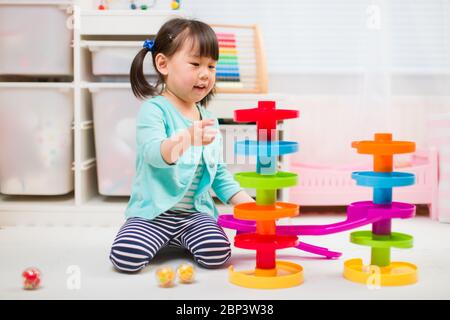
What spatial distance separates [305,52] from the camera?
2.11m

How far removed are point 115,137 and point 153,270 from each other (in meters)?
0.65

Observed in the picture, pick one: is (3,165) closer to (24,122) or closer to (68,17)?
(24,122)

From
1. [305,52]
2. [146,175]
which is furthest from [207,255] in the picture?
[305,52]

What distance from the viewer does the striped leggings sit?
1.16 meters

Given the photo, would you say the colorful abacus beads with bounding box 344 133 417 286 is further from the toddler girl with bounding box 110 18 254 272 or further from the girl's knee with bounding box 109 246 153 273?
the girl's knee with bounding box 109 246 153 273

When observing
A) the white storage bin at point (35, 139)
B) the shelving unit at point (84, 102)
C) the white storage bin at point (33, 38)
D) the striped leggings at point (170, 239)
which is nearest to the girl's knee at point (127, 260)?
the striped leggings at point (170, 239)

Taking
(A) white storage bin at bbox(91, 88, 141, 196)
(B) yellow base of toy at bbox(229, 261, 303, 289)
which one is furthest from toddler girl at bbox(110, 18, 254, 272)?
(A) white storage bin at bbox(91, 88, 141, 196)

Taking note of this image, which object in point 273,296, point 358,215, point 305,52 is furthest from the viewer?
point 305,52

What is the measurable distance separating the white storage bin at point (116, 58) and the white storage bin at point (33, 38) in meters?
0.09

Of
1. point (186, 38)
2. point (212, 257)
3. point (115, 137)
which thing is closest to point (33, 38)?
point (115, 137)

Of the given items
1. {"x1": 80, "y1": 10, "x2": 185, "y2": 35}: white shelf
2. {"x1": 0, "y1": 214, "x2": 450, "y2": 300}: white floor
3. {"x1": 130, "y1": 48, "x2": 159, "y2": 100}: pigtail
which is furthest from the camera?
{"x1": 80, "y1": 10, "x2": 185, "y2": 35}: white shelf

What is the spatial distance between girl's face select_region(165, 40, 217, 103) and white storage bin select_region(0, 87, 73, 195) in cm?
55

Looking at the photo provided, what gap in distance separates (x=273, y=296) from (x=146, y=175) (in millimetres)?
438

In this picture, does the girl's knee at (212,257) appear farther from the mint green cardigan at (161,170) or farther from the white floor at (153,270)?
the mint green cardigan at (161,170)
